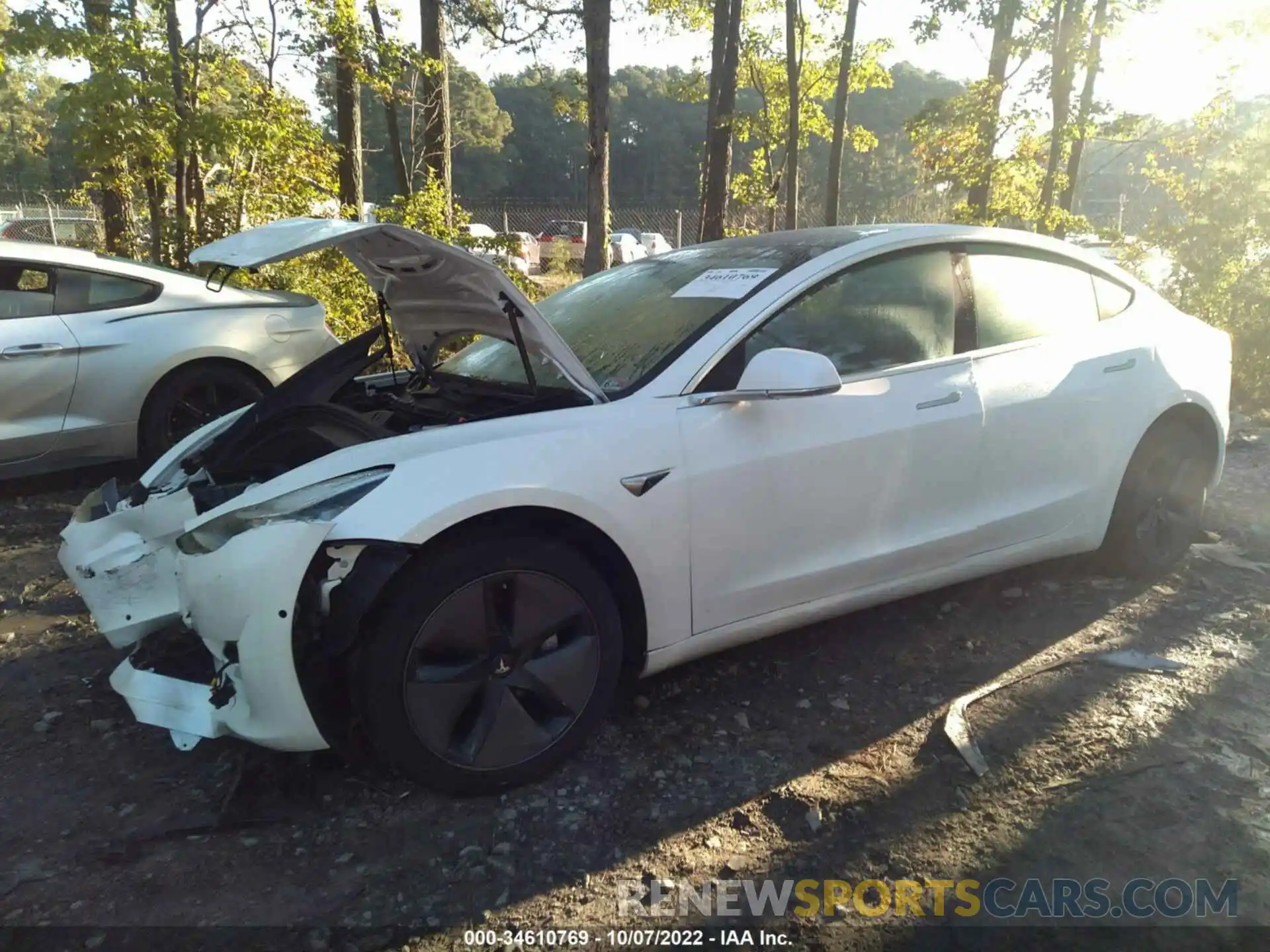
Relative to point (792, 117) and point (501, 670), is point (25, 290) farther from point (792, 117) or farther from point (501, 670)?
point (792, 117)

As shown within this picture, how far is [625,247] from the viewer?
24.7 meters

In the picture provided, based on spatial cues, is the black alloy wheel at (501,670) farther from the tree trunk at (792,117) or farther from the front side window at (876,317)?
the tree trunk at (792,117)

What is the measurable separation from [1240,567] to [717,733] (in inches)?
121

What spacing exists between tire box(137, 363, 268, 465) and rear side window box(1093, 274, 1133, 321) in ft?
14.8

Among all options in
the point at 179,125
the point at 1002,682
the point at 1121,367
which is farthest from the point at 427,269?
the point at 179,125

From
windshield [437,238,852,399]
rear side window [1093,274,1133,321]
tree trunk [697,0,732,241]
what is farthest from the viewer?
tree trunk [697,0,732,241]

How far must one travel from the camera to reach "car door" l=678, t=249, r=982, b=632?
8.75 feet

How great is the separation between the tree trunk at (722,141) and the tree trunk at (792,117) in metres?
0.76

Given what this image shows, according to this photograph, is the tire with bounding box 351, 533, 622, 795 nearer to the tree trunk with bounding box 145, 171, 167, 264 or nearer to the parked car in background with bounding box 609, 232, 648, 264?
the tree trunk with bounding box 145, 171, 167, 264

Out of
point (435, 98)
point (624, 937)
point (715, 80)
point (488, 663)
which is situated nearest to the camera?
point (624, 937)

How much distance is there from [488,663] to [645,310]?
1.43 m

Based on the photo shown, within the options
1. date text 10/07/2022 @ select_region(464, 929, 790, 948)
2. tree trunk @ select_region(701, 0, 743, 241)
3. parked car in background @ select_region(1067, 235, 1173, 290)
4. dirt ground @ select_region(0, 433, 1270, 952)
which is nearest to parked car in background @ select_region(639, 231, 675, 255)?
tree trunk @ select_region(701, 0, 743, 241)

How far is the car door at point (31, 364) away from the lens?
15.2ft

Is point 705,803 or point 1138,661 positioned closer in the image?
point 705,803
